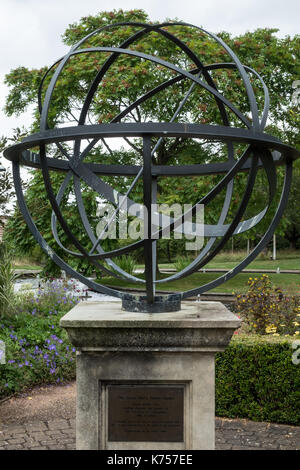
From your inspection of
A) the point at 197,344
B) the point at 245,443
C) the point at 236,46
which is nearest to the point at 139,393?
the point at 197,344

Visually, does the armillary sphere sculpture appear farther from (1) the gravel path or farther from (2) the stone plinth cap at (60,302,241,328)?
(1) the gravel path

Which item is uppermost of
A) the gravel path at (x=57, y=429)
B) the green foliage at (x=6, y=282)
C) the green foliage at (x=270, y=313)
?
the green foliage at (x=6, y=282)

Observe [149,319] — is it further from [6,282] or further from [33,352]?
[6,282]

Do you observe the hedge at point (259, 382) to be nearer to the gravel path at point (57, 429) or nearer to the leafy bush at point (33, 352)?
the gravel path at point (57, 429)

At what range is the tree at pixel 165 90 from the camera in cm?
1414

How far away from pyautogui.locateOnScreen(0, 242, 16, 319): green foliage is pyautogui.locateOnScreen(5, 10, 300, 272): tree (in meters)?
4.32

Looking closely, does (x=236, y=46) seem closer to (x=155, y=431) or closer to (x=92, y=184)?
(x=92, y=184)

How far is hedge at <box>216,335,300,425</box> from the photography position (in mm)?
5867

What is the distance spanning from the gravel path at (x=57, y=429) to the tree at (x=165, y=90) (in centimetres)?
743

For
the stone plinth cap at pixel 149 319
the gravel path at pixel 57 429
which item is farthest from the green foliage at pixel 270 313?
the stone plinth cap at pixel 149 319

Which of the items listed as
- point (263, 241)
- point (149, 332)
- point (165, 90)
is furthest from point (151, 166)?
point (165, 90)

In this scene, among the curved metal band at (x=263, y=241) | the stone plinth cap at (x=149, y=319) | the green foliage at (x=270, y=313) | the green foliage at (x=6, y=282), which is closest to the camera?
the stone plinth cap at (x=149, y=319)

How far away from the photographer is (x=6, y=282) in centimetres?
859

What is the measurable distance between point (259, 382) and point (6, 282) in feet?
15.8
